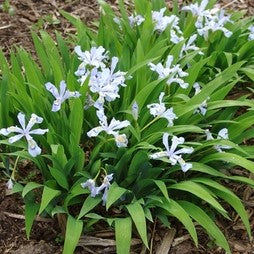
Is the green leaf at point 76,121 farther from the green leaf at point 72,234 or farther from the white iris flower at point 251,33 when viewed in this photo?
the white iris flower at point 251,33

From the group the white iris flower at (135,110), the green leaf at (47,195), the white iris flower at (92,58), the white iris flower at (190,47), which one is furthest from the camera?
the white iris flower at (190,47)

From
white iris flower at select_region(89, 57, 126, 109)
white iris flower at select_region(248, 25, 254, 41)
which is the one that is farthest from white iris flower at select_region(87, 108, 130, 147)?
white iris flower at select_region(248, 25, 254, 41)

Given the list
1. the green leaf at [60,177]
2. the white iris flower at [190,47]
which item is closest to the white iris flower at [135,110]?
the green leaf at [60,177]

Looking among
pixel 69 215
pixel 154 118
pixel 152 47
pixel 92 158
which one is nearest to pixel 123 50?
pixel 152 47

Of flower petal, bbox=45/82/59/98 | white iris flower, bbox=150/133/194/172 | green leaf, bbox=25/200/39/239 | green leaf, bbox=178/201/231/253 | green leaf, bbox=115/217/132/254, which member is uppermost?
flower petal, bbox=45/82/59/98

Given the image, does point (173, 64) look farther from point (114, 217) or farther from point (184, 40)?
point (114, 217)

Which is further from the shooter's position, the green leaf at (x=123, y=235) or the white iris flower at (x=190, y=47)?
the white iris flower at (x=190, y=47)

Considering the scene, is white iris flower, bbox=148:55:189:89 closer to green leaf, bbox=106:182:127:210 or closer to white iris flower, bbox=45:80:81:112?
white iris flower, bbox=45:80:81:112
